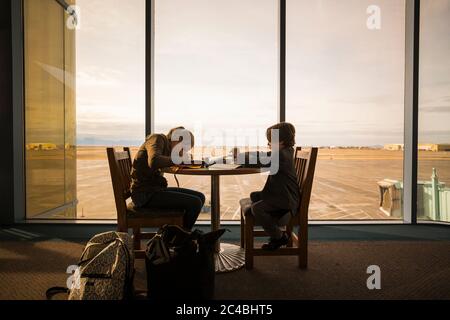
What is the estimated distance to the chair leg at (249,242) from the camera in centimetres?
208

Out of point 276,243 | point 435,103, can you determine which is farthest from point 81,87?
point 435,103

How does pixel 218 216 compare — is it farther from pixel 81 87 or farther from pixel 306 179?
pixel 81 87

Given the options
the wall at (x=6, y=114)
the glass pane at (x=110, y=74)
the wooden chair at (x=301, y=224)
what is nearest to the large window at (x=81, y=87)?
the glass pane at (x=110, y=74)

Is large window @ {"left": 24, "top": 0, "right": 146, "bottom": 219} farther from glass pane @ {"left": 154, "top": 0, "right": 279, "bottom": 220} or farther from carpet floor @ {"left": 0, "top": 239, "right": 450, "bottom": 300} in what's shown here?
carpet floor @ {"left": 0, "top": 239, "right": 450, "bottom": 300}

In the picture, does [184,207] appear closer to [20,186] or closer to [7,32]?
[20,186]

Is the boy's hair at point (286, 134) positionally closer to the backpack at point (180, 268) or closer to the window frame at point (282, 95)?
the backpack at point (180, 268)

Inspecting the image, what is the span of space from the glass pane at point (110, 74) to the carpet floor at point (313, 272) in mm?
957

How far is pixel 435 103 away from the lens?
3389 millimetres

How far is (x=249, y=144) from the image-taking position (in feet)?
10.8

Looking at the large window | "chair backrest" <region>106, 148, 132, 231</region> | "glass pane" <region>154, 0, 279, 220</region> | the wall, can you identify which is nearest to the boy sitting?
"chair backrest" <region>106, 148, 132, 231</region>

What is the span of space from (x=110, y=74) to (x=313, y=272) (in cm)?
288

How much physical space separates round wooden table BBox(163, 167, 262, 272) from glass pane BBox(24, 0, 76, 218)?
7.88ft
